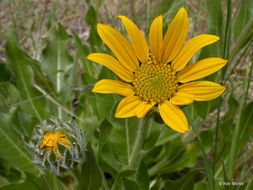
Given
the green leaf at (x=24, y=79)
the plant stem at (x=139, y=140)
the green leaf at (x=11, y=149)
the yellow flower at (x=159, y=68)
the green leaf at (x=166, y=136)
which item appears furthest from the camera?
the green leaf at (x=24, y=79)

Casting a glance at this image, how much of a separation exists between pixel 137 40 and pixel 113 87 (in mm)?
341

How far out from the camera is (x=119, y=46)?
60.9 inches

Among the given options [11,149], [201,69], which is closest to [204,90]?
[201,69]

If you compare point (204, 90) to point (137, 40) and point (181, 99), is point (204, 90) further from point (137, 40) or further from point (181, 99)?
point (137, 40)

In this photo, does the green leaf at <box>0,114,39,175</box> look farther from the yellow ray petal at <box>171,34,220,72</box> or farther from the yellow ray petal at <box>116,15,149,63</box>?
the yellow ray petal at <box>171,34,220,72</box>

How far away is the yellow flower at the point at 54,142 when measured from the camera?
1.52 meters

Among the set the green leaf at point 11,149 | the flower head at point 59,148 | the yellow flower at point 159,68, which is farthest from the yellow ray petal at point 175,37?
the green leaf at point 11,149

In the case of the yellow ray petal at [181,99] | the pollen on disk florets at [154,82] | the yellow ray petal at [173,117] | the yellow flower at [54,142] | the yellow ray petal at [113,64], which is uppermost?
the yellow ray petal at [113,64]

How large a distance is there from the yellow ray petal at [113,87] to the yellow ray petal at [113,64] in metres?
0.05

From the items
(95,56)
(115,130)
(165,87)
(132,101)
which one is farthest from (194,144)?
(95,56)

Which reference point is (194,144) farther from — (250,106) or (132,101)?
(132,101)

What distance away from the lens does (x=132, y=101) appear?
4.72 feet

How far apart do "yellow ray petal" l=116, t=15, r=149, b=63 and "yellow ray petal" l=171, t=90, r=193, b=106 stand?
0.30 metres

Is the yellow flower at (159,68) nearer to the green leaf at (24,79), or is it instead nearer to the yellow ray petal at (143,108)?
the yellow ray petal at (143,108)
